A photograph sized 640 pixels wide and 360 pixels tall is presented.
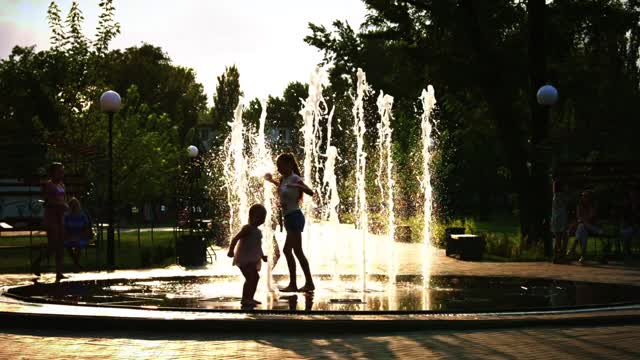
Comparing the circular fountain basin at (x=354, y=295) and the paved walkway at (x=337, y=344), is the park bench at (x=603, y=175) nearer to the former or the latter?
the circular fountain basin at (x=354, y=295)

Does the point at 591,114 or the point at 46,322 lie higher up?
the point at 591,114

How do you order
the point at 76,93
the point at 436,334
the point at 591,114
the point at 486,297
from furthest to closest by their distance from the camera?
the point at 591,114 → the point at 76,93 → the point at 486,297 → the point at 436,334

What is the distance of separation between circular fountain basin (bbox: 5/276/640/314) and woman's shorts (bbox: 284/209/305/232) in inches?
32.3

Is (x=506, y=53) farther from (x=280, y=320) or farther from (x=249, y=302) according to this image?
(x=280, y=320)

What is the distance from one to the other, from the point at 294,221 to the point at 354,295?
1183 mm

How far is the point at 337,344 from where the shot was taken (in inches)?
353

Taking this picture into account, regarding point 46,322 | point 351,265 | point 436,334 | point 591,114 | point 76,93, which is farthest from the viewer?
point 591,114

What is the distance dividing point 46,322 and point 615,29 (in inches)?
910

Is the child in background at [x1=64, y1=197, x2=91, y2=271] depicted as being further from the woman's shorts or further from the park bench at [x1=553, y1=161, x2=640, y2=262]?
the park bench at [x1=553, y1=161, x2=640, y2=262]

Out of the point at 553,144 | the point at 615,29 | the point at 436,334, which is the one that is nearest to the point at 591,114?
the point at 615,29

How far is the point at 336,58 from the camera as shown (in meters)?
60.4

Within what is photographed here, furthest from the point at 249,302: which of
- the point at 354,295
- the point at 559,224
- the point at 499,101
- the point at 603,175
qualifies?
the point at 499,101

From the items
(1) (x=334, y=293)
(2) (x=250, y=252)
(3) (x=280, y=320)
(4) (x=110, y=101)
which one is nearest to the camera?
(3) (x=280, y=320)

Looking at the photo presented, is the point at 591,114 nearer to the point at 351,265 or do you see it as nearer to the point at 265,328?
the point at 351,265
